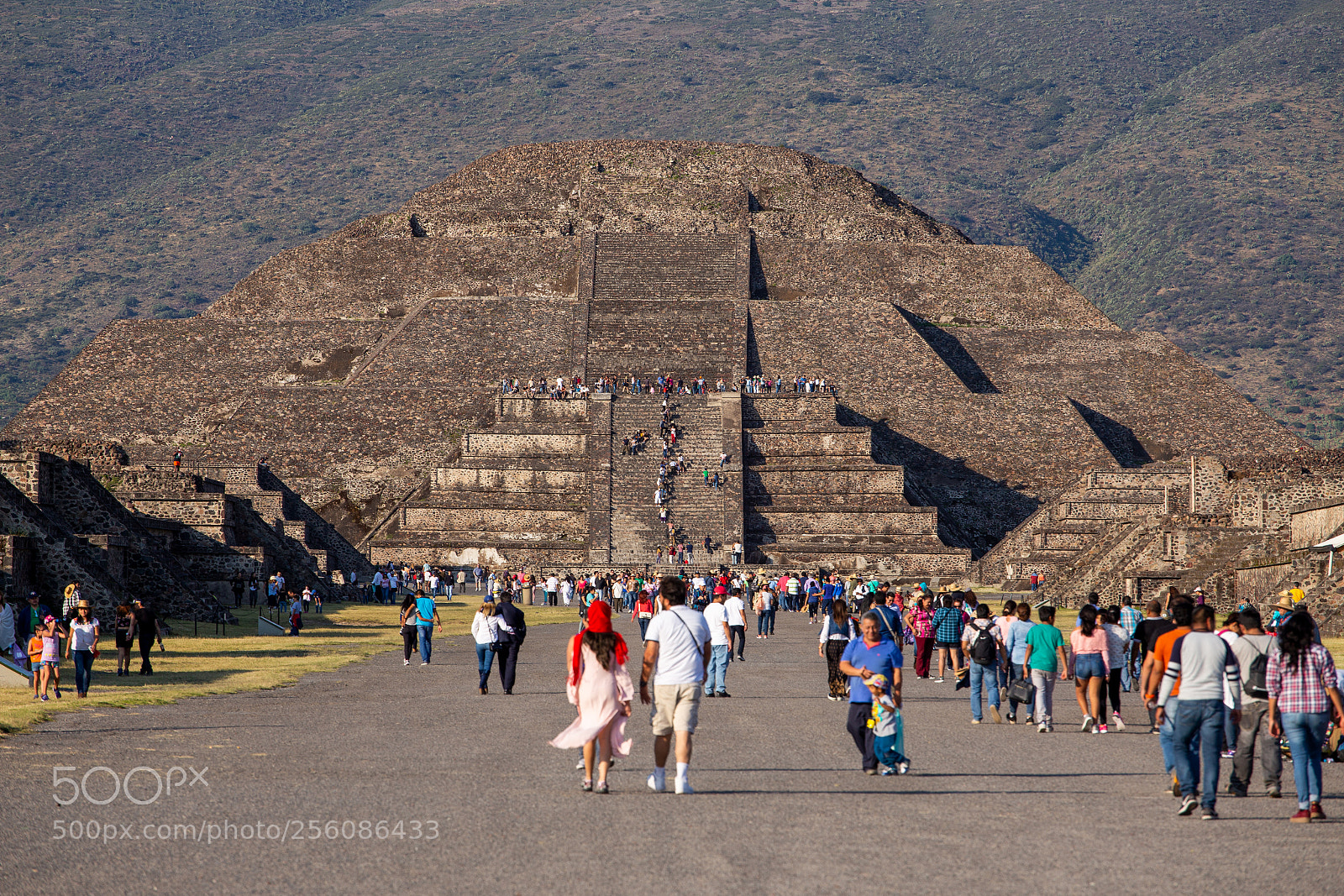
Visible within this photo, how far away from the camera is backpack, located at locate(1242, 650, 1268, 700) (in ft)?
36.5

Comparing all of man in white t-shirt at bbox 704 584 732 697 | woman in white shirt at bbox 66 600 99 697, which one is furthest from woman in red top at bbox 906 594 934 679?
woman in white shirt at bbox 66 600 99 697

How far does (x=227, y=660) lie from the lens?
74.9 ft

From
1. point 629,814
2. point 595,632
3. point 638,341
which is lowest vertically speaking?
point 629,814

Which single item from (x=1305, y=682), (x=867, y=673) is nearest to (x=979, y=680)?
(x=867, y=673)

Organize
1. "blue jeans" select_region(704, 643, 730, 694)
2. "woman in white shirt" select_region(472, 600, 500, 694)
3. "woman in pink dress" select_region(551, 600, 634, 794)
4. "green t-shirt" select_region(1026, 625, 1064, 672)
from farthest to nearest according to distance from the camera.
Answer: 1. "woman in white shirt" select_region(472, 600, 500, 694)
2. "blue jeans" select_region(704, 643, 730, 694)
3. "green t-shirt" select_region(1026, 625, 1064, 672)
4. "woman in pink dress" select_region(551, 600, 634, 794)

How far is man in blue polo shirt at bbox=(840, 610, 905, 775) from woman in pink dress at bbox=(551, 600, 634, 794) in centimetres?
191

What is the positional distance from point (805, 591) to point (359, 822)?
29955 mm

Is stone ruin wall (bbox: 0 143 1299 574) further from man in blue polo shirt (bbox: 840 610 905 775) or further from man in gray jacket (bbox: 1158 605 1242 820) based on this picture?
man in gray jacket (bbox: 1158 605 1242 820)

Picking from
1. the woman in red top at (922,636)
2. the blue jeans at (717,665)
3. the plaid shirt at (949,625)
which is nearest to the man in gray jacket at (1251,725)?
the blue jeans at (717,665)

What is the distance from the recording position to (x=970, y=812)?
34.2 ft

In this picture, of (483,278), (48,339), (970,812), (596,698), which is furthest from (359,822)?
(48,339)

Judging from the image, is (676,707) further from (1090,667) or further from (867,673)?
(1090,667)

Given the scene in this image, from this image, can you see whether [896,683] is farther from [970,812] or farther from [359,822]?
[359,822]

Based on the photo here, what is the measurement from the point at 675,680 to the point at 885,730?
1.70 m
